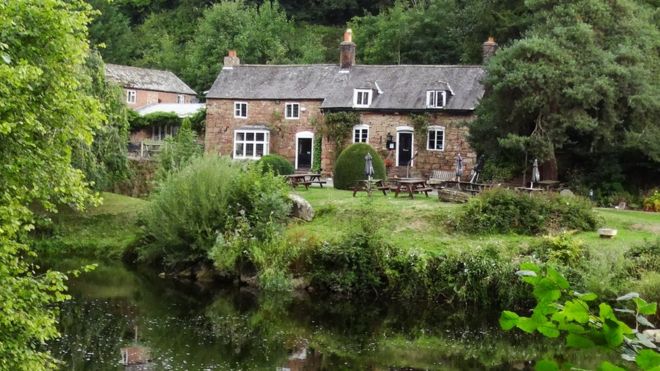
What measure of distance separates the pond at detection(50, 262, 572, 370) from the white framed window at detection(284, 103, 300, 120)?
21044mm

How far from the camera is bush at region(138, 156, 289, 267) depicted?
89.1ft

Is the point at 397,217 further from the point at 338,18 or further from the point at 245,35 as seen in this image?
the point at 338,18

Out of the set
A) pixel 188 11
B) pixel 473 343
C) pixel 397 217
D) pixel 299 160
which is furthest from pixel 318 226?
pixel 188 11

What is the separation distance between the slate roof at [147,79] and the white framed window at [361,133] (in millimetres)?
20958

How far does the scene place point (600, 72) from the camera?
32656 mm

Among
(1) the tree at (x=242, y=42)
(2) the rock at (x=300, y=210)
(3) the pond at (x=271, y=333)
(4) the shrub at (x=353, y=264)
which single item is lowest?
(3) the pond at (x=271, y=333)

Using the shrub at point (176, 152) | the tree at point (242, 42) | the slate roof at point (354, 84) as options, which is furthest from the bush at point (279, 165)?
the tree at point (242, 42)

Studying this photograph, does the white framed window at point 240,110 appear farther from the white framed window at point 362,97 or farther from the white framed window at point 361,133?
the white framed window at point 361,133

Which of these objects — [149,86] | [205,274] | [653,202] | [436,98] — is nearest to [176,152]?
[205,274]

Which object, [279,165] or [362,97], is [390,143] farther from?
[279,165]

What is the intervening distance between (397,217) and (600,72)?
35.7 feet

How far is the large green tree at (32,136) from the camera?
9.57 m

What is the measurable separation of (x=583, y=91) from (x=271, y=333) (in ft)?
Answer: 57.3

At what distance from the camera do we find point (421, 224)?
→ 91.7 feet
